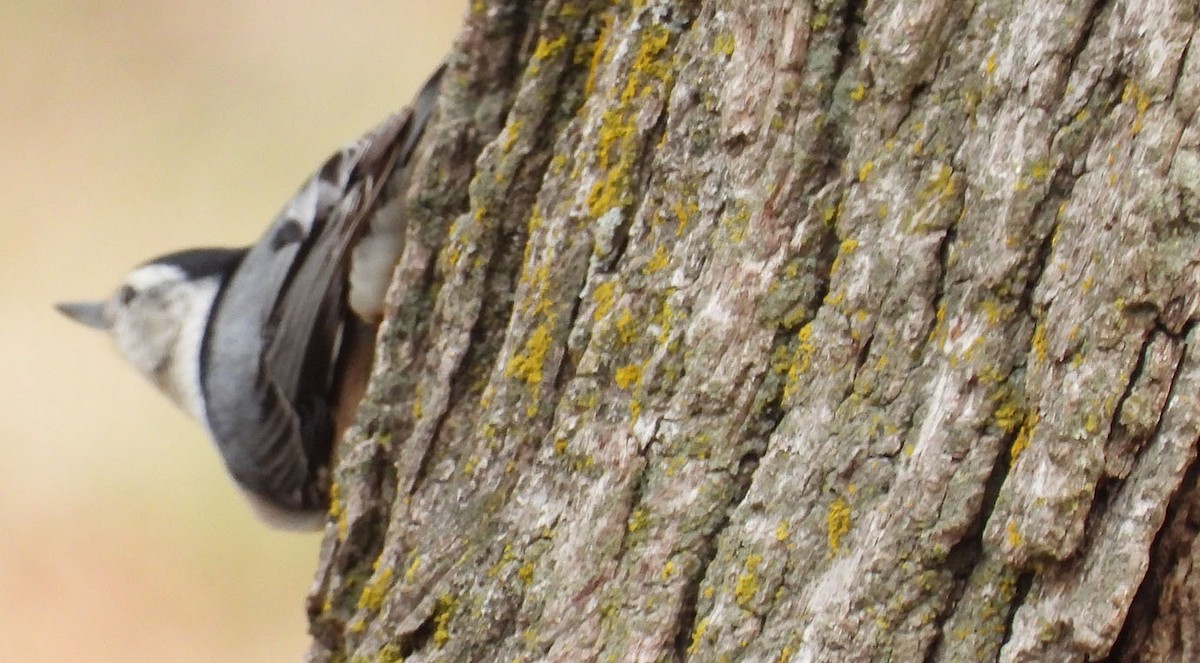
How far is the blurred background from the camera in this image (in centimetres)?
309

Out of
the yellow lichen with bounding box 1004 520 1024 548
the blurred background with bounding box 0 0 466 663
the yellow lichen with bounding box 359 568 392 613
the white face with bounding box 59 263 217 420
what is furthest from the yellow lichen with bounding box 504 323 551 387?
the blurred background with bounding box 0 0 466 663

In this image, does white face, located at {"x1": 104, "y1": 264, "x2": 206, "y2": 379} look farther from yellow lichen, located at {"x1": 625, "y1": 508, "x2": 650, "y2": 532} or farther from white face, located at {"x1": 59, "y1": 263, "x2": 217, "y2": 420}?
yellow lichen, located at {"x1": 625, "y1": 508, "x2": 650, "y2": 532}

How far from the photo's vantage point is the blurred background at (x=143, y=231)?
3.09m

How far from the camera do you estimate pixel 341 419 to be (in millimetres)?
1957

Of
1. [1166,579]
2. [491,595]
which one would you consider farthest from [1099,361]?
[491,595]

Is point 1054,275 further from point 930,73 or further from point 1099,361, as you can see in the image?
point 930,73

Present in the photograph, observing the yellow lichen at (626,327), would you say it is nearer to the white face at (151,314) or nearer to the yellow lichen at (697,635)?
the yellow lichen at (697,635)

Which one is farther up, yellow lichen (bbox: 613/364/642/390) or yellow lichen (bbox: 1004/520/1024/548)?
yellow lichen (bbox: 613/364/642/390)

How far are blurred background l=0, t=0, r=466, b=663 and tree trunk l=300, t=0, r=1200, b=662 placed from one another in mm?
1867

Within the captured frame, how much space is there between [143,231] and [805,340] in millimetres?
2692

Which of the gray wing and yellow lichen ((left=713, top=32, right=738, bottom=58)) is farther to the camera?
the gray wing

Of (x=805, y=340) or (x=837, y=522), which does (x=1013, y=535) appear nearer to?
(x=837, y=522)

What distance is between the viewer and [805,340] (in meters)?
1.11

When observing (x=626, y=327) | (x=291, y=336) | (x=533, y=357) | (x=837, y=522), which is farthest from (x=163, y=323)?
(x=837, y=522)
